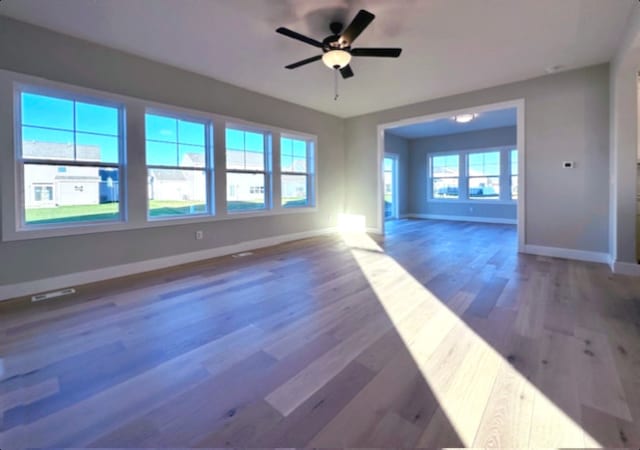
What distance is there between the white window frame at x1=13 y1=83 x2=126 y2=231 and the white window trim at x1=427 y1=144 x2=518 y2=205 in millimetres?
9165

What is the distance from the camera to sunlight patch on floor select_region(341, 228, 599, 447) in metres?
1.31

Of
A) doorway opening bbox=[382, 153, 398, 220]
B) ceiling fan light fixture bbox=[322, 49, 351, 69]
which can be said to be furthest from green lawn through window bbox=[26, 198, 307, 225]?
doorway opening bbox=[382, 153, 398, 220]

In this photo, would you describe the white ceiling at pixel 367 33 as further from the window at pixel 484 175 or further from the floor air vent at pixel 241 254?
the window at pixel 484 175

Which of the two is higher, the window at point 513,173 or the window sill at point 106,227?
the window at point 513,173

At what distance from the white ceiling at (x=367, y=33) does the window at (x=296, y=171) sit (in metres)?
1.57

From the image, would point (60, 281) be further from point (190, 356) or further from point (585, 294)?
point (585, 294)

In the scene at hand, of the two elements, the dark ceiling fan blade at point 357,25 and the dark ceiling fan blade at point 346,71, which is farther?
the dark ceiling fan blade at point 346,71

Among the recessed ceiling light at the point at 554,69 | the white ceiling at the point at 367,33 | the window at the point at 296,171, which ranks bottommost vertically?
the window at the point at 296,171

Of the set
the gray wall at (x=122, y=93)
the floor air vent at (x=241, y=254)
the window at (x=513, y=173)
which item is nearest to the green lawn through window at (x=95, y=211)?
the gray wall at (x=122, y=93)

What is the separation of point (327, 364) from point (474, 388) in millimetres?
824

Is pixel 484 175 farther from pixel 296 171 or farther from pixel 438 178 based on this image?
pixel 296 171

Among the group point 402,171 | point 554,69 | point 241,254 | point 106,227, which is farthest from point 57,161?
point 402,171

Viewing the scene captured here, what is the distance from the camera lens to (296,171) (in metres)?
6.45

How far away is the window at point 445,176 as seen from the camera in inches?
393
